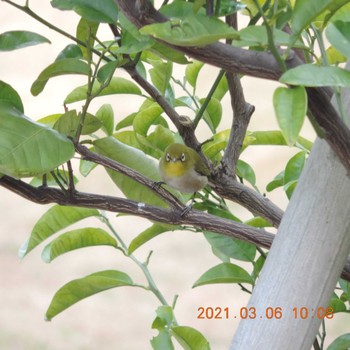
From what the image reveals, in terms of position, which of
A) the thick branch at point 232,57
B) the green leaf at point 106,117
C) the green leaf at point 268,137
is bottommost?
the thick branch at point 232,57

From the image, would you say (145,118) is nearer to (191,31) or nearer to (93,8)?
(93,8)

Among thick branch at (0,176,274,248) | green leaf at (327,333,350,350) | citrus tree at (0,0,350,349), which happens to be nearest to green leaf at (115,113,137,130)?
citrus tree at (0,0,350,349)

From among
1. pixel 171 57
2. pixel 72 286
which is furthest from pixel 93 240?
pixel 171 57

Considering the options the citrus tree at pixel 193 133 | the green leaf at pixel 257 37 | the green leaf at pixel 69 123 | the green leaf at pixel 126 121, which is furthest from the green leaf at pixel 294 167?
the green leaf at pixel 257 37

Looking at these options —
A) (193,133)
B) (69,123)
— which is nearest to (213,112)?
(193,133)

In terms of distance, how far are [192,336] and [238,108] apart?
27cm

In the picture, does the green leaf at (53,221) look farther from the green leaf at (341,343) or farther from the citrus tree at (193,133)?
the green leaf at (341,343)

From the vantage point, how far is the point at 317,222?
56 cm

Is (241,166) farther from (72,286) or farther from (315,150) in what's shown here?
(315,150)

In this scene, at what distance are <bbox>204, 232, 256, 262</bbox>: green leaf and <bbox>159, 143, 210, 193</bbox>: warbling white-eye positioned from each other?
77 mm

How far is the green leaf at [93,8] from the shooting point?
0.53 metres

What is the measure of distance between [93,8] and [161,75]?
0.85 feet

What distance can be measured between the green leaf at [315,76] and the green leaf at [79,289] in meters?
0.49

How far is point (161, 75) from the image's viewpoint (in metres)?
0.80
